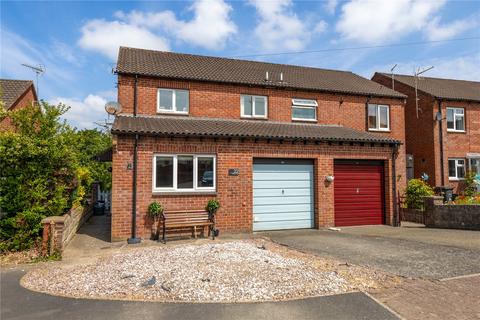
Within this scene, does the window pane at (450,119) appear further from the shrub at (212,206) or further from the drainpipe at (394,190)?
the shrub at (212,206)

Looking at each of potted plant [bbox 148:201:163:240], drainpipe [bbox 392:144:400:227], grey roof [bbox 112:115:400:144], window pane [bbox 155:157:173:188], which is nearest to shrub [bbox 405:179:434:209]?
drainpipe [bbox 392:144:400:227]

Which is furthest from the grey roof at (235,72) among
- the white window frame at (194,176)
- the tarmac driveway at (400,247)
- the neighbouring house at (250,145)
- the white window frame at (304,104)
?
the tarmac driveway at (400,247)

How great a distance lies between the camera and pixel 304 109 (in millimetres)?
15180

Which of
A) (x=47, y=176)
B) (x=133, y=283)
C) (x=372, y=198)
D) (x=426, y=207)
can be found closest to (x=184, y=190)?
(x=47, y=176)

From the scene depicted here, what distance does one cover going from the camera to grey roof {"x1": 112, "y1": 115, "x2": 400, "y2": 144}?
33.7 feet

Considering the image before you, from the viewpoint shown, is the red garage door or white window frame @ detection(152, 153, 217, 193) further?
the red garage door

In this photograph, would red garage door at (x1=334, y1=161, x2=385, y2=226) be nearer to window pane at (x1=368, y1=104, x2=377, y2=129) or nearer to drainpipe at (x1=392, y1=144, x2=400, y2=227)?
drainpipe at (x1=392, y1=144, x2=400, y2=227)

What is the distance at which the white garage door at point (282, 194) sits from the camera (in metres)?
11.4

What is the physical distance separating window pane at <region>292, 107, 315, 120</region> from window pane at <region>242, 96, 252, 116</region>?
2024 mm

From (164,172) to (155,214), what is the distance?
4.31ft

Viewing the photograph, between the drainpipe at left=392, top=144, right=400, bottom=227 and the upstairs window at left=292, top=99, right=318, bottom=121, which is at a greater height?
the upstairs window at left=292, top=99, right=318, bottom=121

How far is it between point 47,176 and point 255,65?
39.1ft

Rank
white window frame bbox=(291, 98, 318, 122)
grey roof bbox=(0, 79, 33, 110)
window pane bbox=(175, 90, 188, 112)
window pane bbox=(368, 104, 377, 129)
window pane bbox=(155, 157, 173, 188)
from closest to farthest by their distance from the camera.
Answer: window pane bbox=(155, 157, 173, 188), window pane bbox=(175, 90, 188, 112), white window frame bbox=(291, 98, 318, 122), window pane bbox=(368, 104, 377, 129), grey roof bbox=(0, 79, 33, 110)

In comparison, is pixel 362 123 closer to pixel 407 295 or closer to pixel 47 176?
pixel 407 295
